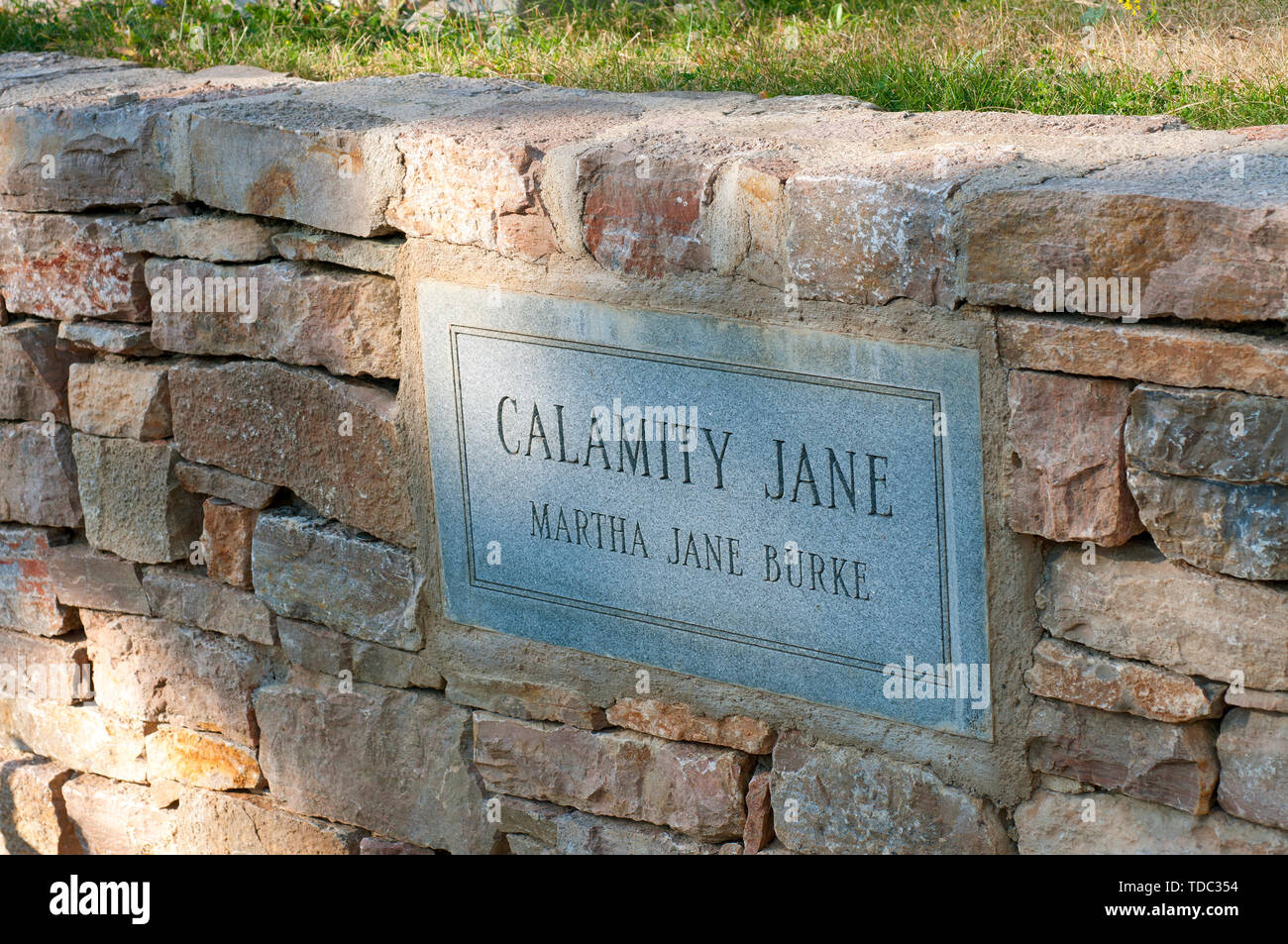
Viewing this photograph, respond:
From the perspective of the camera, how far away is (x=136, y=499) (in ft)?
10.8

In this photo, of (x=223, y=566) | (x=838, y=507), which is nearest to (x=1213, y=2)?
(x=838, y=507)

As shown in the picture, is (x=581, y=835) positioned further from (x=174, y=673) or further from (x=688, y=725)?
(x=174, y=673)

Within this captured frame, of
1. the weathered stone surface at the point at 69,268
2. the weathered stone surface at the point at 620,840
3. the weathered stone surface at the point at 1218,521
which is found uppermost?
the weathered stone surface at the point at 69,268

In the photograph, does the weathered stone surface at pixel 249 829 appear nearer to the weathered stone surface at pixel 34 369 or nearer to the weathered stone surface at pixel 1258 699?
the weathered stone surface at pixel 34 369

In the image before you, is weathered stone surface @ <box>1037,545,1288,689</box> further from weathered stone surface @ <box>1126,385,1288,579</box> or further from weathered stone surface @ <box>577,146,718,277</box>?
weathered stone surface @ <box>577,146,718,277</box>

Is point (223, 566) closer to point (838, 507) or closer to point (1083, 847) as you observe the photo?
point (838, 507)

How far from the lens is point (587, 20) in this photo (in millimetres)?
3969

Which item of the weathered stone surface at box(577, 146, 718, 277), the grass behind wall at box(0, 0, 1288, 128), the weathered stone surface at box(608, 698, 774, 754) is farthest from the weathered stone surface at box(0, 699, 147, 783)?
the weathered stone surface at box(577, 146, 718, 277)

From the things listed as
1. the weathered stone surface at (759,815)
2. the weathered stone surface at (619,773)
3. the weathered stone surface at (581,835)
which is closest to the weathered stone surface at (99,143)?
the weathered stone surface at (619,773)

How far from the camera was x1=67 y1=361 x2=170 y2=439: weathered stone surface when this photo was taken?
3.18 metres

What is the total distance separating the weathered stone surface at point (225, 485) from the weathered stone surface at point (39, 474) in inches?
14.4

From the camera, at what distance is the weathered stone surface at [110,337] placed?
3.19m

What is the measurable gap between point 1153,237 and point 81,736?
2.76 m

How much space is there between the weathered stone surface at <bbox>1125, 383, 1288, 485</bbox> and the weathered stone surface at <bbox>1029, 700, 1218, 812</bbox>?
0.41 metres
